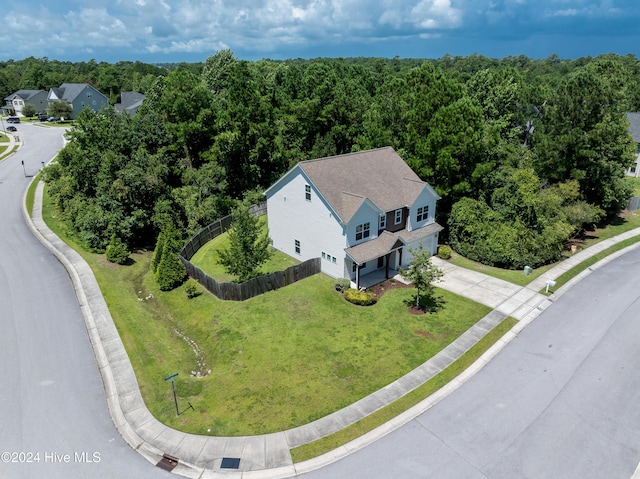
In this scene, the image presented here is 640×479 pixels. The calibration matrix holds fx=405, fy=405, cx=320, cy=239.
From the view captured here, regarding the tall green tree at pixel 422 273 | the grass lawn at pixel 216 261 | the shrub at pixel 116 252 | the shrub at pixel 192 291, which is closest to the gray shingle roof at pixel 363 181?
the tall green tree at pixel 422 273

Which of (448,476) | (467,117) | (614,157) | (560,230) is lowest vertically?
Result: (448,476)

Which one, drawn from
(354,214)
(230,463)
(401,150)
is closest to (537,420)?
(230,463)

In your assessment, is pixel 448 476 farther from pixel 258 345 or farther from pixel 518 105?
pixel 518 105

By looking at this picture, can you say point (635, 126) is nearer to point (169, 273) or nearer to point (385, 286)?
point (385, 286)

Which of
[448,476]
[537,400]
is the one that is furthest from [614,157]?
[448,476]

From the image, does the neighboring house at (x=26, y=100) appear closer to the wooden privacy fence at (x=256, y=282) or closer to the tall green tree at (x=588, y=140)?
the wooden privacy fence at (x=256, y=282)

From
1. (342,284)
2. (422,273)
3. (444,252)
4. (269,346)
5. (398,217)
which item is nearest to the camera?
(269,346)

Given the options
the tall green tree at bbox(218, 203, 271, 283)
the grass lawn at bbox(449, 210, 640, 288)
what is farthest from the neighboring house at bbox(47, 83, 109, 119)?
the grass lawn at bbox(449, 210, 640, 288)

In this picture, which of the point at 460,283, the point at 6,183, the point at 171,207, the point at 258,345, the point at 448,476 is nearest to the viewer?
the point at 448,476
